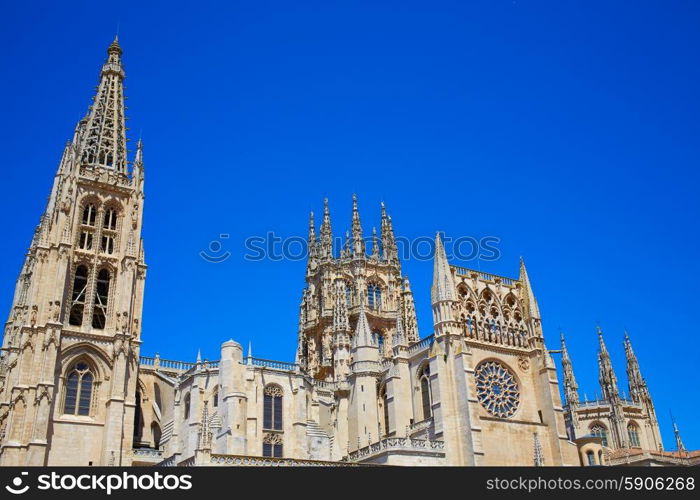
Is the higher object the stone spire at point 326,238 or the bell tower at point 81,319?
the stone spire at point 326,238

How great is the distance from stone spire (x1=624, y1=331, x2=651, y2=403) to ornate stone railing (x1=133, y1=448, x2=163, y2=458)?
1768 inches

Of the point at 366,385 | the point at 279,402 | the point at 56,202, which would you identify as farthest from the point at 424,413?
the point at 56,202

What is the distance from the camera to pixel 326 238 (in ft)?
240

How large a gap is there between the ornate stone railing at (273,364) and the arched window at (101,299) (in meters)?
A: 11.5

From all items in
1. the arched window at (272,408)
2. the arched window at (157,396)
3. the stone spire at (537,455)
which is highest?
the arched window at (157,396)

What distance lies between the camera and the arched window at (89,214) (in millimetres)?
51906

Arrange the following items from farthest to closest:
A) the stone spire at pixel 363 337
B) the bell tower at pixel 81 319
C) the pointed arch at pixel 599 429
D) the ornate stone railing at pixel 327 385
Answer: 1. the pointed arch at pixel 599 429
2. the ornate stone railing at pixel 327 385
3. the stone spire at pixel 363 337
4. the bell tower at pixel 81 319

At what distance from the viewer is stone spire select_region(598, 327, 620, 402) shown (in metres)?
66.1

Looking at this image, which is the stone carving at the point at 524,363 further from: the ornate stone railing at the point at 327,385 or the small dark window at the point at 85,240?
the small dark window at the point at 85,240

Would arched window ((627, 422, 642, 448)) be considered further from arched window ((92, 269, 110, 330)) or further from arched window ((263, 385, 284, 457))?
arched window ((92, 269, 110, 330))

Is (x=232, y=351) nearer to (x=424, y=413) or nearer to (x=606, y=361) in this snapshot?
(x=424, y=413)

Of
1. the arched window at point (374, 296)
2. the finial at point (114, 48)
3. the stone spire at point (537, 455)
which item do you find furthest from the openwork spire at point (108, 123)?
the stone spire at point (537, 455)

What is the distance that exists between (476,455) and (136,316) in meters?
25.0

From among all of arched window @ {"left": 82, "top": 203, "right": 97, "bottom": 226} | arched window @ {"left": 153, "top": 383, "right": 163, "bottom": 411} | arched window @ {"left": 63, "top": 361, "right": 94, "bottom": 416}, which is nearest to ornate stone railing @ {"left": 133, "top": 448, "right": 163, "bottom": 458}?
arched window @ {"left": 63, "top": 361, "right": 94, "bottom": 416}
